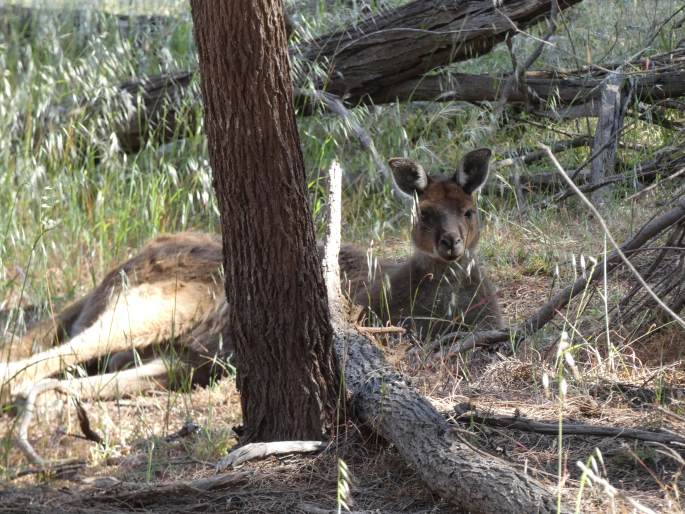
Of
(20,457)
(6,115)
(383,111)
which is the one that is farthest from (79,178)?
(20,457)

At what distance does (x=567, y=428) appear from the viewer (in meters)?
3.74

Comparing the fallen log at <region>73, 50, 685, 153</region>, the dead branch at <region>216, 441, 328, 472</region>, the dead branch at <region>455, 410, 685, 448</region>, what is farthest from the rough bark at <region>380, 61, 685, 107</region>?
the dead branch at <region>216, 441, 328, 472</region>

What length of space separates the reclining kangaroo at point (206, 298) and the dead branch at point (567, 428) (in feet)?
6.93

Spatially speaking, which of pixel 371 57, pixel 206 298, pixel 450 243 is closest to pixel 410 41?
pixel 371 57

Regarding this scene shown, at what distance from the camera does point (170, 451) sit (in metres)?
5.02

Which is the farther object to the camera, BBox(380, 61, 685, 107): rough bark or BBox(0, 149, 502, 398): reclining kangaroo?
BBox(380, 61, 685, 107): rough bark

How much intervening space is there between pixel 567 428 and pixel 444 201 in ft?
9.84

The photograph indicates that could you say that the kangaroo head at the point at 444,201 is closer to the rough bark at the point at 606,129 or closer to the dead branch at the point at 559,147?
the rough bark at the point at 606,129

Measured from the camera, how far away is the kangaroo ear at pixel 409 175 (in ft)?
21.2

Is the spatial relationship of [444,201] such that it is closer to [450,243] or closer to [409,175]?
[409,175]

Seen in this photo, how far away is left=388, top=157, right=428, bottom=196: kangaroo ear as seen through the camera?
6.47 meters

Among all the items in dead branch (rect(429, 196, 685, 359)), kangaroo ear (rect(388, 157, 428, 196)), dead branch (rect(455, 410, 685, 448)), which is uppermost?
kangaroo ear (rect(388, 157, 428, 196))

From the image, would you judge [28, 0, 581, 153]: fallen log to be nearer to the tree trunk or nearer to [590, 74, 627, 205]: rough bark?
[590, 74, 627, 205]: rough bark

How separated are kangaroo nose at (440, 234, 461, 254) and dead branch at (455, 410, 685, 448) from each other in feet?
7.72
